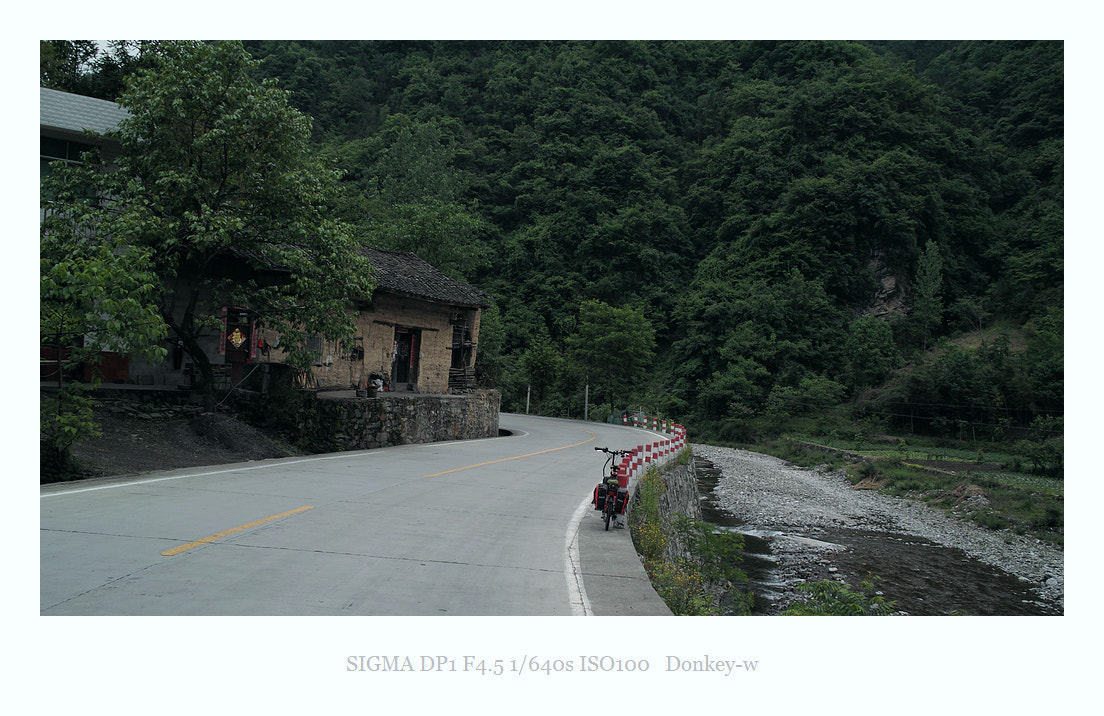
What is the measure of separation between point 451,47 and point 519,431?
5845 centimetres

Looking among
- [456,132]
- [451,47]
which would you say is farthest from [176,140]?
[451,47]

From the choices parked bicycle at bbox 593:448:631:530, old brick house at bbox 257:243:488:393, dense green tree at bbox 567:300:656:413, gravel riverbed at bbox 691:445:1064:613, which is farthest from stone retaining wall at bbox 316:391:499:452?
dense green tree at bbox 567:300:656:413

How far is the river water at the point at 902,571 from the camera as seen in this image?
1348 cm

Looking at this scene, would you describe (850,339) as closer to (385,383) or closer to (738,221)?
(738,221)

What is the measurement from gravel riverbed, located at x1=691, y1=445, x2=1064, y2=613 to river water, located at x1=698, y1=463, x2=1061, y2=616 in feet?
0.08

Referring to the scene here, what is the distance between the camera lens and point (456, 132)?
6744 cm

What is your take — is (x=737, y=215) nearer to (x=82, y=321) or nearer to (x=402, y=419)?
(x=402, y=419)

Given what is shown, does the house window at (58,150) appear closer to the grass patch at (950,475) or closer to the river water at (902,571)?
the river water at (902,571)

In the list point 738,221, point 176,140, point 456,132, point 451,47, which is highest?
point 451,47

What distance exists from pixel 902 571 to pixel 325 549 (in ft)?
45.0

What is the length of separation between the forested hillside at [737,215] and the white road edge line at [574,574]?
1178 inches

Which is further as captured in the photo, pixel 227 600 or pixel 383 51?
pixel 383 51

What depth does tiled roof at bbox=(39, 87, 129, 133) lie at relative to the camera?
54.7ft

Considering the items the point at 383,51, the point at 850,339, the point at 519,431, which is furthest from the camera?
the point at 383,51
